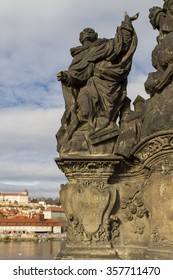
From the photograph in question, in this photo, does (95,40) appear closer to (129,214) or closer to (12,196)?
(129,214)

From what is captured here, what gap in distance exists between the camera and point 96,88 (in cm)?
746

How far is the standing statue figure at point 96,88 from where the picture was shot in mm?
7262

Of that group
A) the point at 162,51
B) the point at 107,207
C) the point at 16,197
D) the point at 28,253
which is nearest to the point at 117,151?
the point at 107,207

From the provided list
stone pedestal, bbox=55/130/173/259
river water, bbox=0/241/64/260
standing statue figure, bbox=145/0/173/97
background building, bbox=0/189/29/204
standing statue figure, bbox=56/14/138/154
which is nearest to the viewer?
standing statue figure, bbox=145/0/173/97

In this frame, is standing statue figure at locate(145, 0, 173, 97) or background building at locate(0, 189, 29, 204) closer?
standing statue figure at locate(145, 0, 173, 97)

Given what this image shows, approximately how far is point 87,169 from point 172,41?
2.09 m

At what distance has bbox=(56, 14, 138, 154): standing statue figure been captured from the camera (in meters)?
7.26

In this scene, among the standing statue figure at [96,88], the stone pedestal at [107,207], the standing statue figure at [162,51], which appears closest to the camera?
the standing statue figure at [162,51]

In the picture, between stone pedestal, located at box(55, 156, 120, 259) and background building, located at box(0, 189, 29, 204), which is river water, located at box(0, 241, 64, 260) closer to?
stone pedestal, located at box(55, 156, 120, 259)

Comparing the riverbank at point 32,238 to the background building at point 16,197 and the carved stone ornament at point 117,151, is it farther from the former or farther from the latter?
the carved stone ornament at point 117,151

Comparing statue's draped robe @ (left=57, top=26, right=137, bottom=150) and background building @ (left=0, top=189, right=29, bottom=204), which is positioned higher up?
background building @ (left=0, top=189, right=29, bottom=204)

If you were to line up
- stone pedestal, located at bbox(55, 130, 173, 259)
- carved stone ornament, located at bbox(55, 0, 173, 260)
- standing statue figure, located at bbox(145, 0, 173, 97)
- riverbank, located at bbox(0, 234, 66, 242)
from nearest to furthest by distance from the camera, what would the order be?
carved stone ornament, located at bbox(55, 0, 173, 260), standing statue figure, located at bbox(145, 0, 173, 97), stone pedestal, located at bbox(55, 130, 173, 259), riverbank, located at bbox(0, 234, 66, 242)

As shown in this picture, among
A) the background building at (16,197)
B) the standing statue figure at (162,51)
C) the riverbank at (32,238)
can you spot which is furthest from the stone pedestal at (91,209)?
the background building at (16,197)

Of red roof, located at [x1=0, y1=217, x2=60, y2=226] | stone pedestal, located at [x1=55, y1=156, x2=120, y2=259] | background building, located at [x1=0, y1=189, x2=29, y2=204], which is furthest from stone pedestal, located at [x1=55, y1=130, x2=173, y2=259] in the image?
background building, located at [x1=0, y1=189, x2=29, y2=204]
